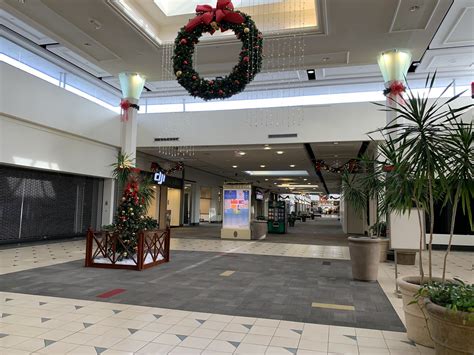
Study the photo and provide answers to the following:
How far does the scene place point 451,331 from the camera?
2.38 m

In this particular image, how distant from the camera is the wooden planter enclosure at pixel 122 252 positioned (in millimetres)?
6719

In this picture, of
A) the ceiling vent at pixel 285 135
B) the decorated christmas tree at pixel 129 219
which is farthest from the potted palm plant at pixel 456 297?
the ceiling vent at pixel 285 135

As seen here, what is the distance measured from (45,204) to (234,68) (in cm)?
903

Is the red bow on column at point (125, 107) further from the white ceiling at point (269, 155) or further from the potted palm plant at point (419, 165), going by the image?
the potted palm plant at point (419, 165)

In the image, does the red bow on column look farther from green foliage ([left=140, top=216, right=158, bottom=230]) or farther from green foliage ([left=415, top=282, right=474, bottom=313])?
green foliage ([left=415, top=282, right=474, bottom=313])

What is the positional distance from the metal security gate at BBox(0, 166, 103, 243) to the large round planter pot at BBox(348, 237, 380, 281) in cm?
948

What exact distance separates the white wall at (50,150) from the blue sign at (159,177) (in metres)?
2.65

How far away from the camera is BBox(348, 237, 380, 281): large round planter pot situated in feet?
19.4

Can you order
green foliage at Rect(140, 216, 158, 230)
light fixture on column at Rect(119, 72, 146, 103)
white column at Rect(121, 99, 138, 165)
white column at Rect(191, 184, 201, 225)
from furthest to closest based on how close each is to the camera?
white column at Rect(191, 184, 201, 225), white column at Rect(121, 99, 138, 165), light fixture on column at Rect(119, 72, 146, 103), green foliage at Rect(140, 216, 158, 230)

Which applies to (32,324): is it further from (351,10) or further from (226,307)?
(351,10)

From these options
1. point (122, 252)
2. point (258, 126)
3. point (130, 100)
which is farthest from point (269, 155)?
point (122, 252)

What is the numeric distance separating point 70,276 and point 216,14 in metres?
4.92

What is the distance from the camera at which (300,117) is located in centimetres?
1195

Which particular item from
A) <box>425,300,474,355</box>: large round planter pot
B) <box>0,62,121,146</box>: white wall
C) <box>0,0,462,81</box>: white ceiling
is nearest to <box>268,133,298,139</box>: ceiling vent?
<box>0,0,462,81</box>: white ceiling
